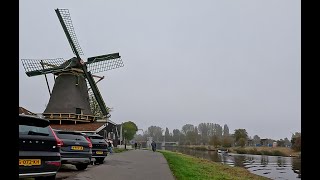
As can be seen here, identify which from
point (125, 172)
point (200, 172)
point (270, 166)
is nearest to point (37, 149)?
point (125, 172)

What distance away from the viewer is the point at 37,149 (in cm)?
715

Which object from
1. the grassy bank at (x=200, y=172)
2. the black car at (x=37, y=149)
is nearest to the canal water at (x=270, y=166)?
the grassy bank at (x=200, y=172)

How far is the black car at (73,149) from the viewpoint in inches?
450

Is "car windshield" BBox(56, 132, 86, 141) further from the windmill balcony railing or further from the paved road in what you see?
the windmill balcony railing

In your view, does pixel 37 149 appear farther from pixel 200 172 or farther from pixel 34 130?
pixel 200 172

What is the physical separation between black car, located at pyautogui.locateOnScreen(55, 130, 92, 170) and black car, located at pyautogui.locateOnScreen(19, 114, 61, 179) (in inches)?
150

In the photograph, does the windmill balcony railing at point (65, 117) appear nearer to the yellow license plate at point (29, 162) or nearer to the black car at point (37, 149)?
the black car at point (37, 149)

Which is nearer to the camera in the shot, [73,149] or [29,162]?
[29,162]

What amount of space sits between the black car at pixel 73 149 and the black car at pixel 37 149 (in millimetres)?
3812

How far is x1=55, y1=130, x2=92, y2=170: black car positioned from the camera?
11.4 metres

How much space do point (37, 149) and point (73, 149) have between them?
458cm
